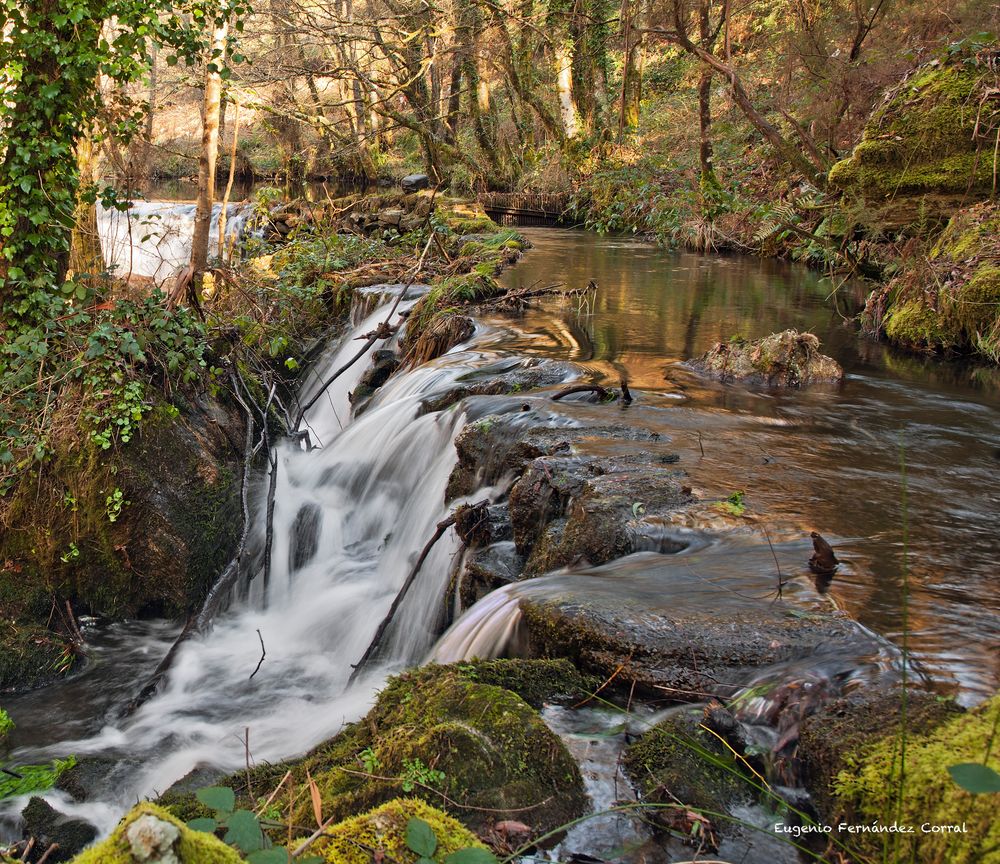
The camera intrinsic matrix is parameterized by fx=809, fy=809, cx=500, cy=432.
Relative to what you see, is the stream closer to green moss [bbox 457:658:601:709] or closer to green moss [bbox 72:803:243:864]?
green moss [bbox 457:658:601:709]

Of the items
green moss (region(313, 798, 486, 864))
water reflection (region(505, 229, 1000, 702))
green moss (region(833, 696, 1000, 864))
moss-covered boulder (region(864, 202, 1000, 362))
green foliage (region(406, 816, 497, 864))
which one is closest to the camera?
green foliage (region(406, 816, 497, 864))

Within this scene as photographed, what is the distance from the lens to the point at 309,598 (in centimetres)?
672

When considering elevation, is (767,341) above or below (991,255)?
below

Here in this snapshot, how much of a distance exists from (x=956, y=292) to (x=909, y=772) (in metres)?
8.19

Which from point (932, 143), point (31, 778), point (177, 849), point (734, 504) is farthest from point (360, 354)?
point (177, 849)

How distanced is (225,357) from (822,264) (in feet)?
39.1

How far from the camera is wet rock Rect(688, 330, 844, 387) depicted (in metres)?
8.38

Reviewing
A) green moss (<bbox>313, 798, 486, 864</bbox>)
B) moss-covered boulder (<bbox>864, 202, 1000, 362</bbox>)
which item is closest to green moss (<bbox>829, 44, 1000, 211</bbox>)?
moss-covered boulder (<bbox>864, 202, 1000, 362</bbox>)

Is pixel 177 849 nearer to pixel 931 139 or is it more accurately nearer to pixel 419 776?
pixel 419 776

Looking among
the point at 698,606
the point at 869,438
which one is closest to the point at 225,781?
the point at 698,606

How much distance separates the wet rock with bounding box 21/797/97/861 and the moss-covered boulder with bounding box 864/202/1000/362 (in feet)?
30.6

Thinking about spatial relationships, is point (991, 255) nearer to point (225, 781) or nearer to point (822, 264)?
point (822, 264)

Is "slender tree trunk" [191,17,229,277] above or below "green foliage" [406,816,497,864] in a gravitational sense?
above

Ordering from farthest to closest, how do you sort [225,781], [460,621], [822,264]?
[822,264], [460,621], [225,781]
